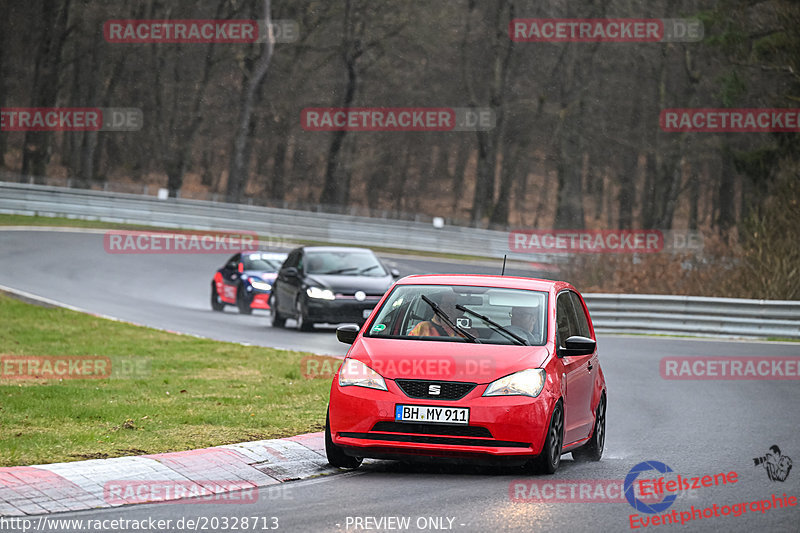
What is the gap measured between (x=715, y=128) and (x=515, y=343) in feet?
169

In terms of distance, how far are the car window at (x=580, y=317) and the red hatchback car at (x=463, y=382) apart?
0.89m

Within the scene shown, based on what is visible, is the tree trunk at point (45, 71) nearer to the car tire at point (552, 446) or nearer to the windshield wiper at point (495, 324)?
the windshield wiper at point (495, 324)

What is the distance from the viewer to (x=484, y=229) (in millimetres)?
52656

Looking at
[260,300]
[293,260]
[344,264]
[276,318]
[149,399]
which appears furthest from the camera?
[260,300]

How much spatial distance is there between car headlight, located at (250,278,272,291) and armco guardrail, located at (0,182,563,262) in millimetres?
A: 18526

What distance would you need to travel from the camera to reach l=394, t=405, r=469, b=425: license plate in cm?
902

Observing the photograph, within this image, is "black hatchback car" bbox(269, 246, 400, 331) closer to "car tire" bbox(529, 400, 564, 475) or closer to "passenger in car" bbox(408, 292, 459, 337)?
"passenger in car" bbox(408, 292, 459, 337)

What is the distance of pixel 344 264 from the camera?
79.8 feet

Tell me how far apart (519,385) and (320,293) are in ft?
46.9

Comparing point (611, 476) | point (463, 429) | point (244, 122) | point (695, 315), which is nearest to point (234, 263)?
point (695, 315)

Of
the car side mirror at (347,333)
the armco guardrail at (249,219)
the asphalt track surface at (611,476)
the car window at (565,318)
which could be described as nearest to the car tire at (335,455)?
the asphalt track surface at (611,476)

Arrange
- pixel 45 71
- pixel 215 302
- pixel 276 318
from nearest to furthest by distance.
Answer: pixel 276 318 < pixel 215 302 < pixel 45 71

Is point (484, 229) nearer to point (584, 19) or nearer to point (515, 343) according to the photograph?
Result: point (584, 19)

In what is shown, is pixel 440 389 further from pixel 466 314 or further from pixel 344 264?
pixel 344 264
